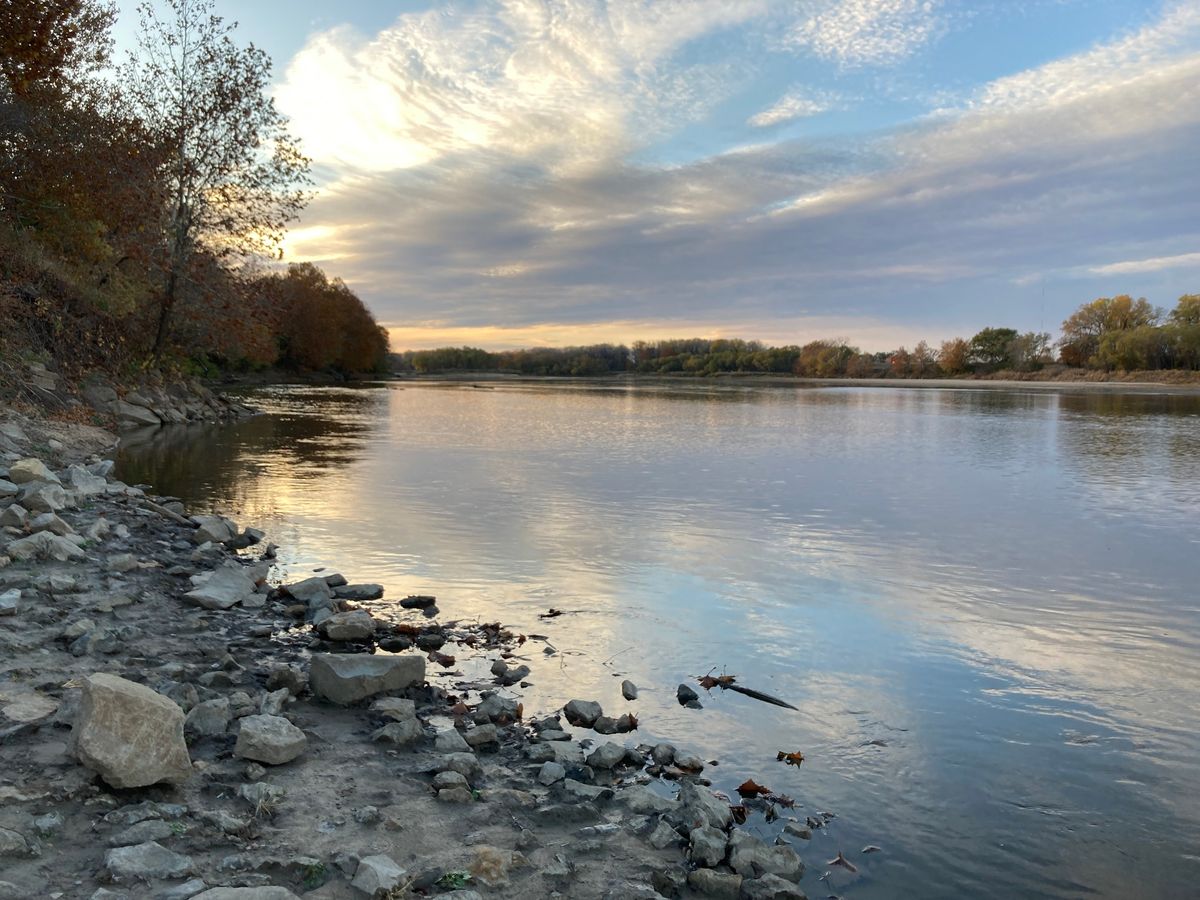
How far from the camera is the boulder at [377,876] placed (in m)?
3.57

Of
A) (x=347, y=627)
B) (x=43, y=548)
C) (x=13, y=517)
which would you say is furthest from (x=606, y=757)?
(x=13, y=517)

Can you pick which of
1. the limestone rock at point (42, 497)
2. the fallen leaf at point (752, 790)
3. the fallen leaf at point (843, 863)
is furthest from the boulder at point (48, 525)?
the fallen leaf at point (843, 863)

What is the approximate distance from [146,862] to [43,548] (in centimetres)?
622

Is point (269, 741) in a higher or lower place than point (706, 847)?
higher

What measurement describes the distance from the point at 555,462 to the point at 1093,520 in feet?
43.2

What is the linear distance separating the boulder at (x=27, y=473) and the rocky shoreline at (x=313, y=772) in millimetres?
3997

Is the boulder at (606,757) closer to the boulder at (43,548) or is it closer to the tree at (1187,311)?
the boulder at (43,548)

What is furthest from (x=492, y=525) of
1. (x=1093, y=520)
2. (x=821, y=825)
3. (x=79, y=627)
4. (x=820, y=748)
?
(x=1093, y=520)

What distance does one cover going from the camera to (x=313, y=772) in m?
4.83

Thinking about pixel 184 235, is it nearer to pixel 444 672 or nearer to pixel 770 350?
pixel 444 672

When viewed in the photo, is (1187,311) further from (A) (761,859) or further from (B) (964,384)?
(A) (761,859)

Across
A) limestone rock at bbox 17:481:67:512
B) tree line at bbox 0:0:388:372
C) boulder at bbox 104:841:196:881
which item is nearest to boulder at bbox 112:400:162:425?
tree line at bbox 0:0:388:372

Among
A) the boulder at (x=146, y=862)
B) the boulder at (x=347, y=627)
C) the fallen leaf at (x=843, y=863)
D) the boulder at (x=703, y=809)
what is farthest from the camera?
the boulder at (x=347, y=627)

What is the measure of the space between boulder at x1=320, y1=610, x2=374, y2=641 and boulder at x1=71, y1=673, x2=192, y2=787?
124 inches
